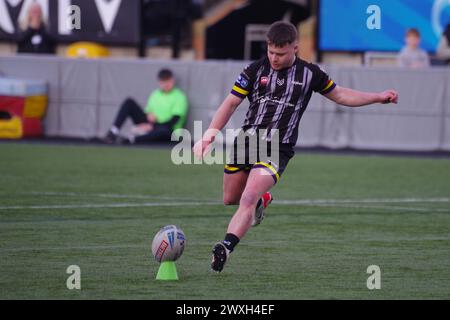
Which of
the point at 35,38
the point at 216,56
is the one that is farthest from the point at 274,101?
the point at 216,56

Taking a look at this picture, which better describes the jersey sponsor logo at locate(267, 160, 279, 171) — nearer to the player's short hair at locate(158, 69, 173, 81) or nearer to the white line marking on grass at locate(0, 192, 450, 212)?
the white line marking on grass at locate(0, 192, 450, 212)

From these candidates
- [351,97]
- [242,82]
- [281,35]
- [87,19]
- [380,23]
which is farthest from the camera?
[87,19]

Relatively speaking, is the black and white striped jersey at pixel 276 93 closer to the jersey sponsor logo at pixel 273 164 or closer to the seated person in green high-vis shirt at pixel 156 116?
the jersey sponsor logo at pixel 273 164

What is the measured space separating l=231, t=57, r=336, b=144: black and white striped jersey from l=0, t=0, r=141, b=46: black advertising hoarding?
14.7 metres

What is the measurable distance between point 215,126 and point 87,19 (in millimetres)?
15489

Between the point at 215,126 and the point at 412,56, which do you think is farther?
the point at 412,56

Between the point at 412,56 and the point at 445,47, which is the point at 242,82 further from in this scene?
the point at 445,47

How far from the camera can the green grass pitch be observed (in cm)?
855

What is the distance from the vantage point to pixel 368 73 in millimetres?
20766

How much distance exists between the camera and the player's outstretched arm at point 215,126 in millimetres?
9016

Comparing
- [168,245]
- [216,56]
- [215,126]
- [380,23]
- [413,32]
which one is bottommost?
[168,245]

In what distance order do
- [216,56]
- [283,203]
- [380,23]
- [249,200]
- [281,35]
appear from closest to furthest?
[249,200], [281,35], [283,203], [380,23], [216,56]

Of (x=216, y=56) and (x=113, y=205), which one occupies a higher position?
(x=216, y=56)

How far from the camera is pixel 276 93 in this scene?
9.52 metres
